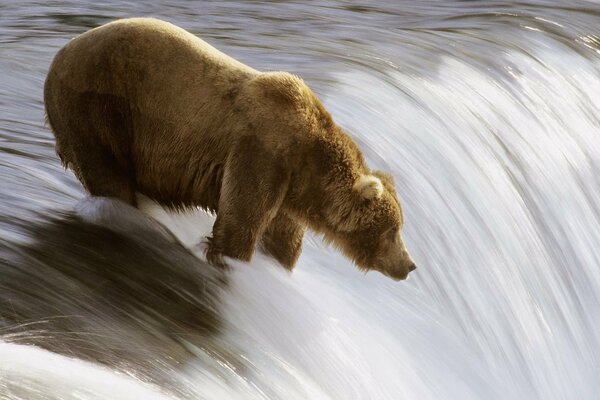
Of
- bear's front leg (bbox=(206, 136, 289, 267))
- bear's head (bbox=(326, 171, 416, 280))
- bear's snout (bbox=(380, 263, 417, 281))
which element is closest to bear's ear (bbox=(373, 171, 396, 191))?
bear's head (bbox=(326, 171, 416, 280))

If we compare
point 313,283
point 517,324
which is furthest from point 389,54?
point 313,283

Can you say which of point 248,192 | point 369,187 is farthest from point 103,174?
point 369,187

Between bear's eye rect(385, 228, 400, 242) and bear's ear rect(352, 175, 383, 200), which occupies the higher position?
bear's ear rect(352, 175, 383, 200)

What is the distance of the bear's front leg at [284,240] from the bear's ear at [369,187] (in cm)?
25

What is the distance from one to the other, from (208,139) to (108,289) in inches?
19.0

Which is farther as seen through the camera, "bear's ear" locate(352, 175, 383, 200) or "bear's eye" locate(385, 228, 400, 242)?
"bear's eye" locate(385, 228, 400, 242)

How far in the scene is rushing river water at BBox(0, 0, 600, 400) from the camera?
11.0ft

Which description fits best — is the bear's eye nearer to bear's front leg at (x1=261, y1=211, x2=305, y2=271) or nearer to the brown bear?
the brown bear

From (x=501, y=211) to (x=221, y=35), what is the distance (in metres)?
2.05

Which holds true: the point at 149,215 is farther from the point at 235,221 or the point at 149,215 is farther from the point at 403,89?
the point at 403,89

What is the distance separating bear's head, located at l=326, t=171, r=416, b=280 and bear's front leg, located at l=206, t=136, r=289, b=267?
0.73 ft

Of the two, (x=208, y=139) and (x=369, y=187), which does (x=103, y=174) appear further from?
(x=369, y=187)

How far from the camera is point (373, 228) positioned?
374 centimetres

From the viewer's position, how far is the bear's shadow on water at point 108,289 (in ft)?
10.4
